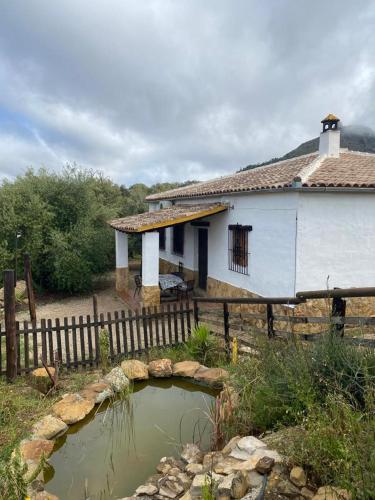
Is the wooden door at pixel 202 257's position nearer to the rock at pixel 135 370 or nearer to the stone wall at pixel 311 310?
the stone wall at pixel 311 310

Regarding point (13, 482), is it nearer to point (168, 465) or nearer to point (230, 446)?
point (168, 465)

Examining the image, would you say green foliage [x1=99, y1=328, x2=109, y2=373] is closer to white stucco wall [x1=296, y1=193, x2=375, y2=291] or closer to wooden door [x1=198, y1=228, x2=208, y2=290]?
white stucco wall [x1=296, y1=193, x2=375, y2=291]

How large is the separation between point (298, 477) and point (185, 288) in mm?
9750

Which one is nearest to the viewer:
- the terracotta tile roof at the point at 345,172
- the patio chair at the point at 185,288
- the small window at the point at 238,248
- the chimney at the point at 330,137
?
the terracotta tile roof at the point at 345,172

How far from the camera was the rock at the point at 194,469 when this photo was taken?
11.3ft

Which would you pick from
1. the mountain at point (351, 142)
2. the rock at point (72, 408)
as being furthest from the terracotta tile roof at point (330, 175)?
the mountain at point (351, 142)

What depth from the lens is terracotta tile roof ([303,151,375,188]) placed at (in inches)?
328

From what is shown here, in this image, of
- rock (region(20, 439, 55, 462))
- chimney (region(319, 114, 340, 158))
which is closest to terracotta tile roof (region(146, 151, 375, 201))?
chimney (region(319, 114, 340, 158))

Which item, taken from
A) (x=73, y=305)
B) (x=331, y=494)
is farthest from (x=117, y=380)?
(x=73, y=305)

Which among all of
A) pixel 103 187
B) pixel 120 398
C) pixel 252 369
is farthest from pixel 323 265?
pixel 103 187

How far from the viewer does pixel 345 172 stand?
30.4 ft

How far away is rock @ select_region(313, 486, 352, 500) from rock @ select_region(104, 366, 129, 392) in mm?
3552

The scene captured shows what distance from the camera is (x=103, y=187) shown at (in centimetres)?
2441

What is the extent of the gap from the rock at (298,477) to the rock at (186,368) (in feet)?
11.4
